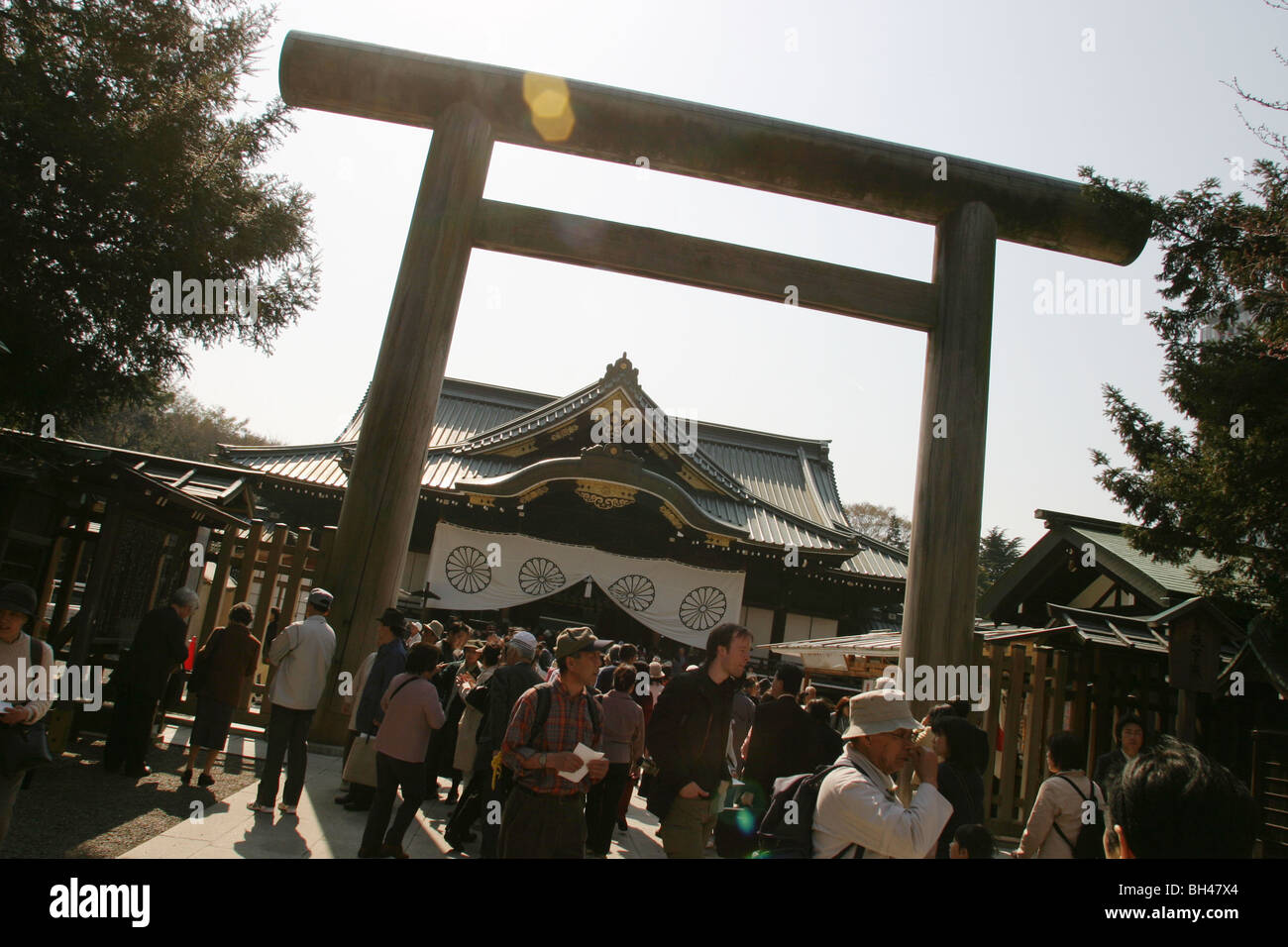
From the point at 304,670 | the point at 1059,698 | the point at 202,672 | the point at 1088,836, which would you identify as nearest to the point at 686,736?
the point at 1088,836

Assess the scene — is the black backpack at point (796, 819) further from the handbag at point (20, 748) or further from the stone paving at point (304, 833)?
the stone paving at point (304, 833)

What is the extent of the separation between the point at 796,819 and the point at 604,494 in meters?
13.8

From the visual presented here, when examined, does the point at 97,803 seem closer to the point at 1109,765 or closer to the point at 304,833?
the point at 304,833

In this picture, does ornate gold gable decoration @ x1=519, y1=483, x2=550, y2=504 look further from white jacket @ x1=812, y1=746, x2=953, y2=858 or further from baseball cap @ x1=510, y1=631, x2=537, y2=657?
white jacket @ x1=812, y1=746, x2=953, y2=858

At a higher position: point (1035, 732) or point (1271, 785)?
point (1035, 732)

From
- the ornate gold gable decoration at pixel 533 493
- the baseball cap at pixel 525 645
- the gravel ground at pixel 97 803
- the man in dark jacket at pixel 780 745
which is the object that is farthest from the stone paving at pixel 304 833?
the ornate gold gable decoration at pixel 533 493

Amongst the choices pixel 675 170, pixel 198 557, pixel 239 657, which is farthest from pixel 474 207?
pixel 198 557

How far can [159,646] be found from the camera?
697cm

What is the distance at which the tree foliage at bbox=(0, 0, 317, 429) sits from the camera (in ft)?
25.2

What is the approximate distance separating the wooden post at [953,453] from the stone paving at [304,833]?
3.35 metres

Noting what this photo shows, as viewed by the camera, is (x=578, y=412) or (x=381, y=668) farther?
(x=578, y=412)

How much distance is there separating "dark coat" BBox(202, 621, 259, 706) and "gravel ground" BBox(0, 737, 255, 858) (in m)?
0.72

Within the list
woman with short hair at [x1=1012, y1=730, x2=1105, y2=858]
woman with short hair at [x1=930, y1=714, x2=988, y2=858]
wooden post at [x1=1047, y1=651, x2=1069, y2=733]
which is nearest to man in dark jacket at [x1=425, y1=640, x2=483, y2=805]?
woman with short hair at [x1=930, y1=714, x2=988, y2=858]
